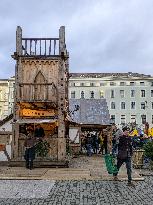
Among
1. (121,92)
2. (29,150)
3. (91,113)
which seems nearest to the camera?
(29,150)

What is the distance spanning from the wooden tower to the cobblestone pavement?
6.05 meters

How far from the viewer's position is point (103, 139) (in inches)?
1323

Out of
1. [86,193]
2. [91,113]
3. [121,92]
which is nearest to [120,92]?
[121,92]

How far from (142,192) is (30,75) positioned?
35.0 ft

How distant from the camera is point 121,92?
102 metres

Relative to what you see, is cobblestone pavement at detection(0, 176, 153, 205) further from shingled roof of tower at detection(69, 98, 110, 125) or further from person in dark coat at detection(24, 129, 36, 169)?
shingled roof of tower at detection(69, 98, 110, 125)

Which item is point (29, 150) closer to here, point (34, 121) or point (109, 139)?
point (34, 121)

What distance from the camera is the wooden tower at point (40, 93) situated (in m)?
19.8

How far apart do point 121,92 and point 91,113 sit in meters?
66.8

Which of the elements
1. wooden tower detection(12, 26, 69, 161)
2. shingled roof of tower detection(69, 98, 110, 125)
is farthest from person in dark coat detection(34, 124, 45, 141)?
shingled roof of tower detection(69, 98, 110, 125)

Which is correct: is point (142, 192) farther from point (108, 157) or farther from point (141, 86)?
point (141, 86)

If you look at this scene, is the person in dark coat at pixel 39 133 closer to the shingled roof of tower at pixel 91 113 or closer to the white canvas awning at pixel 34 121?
the white canvas awning at pixel 34 121

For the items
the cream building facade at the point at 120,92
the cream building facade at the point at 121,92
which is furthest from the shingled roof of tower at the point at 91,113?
the cream building facade at the point at 121,92

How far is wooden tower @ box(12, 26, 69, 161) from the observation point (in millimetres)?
19844
